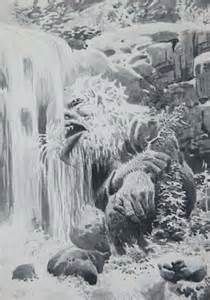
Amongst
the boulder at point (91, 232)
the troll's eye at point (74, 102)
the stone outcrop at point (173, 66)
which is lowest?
the boulder at point (91, 232)

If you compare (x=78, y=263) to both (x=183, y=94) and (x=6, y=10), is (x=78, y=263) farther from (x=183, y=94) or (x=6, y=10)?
(x=6, y=10)

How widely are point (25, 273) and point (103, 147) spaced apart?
1.20ft

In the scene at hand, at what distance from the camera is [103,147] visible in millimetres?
1397

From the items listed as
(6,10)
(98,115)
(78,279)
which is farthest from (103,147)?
(6,10)

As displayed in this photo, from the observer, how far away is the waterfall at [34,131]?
139 cm

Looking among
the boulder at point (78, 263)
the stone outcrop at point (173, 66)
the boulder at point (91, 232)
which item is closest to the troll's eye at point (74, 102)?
the stone outcrop at point (173, 66)

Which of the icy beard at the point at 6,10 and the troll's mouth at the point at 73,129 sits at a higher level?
the icy beard at the point at 6,10

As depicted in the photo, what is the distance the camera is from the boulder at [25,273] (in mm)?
1363

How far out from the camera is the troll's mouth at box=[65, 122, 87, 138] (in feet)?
4.59

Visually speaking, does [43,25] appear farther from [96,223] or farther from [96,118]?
[96,223]

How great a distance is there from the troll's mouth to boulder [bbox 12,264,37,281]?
0.34m

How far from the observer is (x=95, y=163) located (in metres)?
1.39

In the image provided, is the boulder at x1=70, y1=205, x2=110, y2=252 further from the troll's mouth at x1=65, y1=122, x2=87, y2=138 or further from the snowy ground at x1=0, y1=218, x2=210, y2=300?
the troll's mouth at x1=65, y1=122, x2=87, y2=138

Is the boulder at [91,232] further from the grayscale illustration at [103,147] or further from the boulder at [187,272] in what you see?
the boulder at [187,272]
